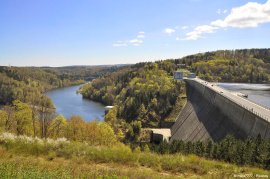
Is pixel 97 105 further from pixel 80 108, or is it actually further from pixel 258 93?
pixel 258 93

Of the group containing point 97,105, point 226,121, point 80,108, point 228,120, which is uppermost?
point 228,120

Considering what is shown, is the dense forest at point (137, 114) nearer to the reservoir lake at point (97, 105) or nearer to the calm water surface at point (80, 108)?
the calm water surface at point (80, 108)

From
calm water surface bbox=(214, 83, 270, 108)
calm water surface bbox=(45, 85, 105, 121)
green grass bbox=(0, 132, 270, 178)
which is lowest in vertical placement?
calm water surface bbox=(45, 85, 105, 121)

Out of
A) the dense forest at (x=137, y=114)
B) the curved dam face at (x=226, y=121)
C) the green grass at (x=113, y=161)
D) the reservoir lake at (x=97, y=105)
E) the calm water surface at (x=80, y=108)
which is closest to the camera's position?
the green grass at (x=113, y=161)

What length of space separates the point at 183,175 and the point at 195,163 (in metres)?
1.48

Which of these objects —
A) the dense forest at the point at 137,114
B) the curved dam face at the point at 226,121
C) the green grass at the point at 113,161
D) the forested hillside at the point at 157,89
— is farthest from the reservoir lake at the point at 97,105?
the green grass at the point at 113,161

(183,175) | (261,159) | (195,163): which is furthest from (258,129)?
(183,175)

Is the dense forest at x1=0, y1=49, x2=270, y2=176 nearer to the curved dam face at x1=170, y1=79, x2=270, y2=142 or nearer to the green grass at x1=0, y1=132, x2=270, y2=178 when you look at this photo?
the green grass at x1=0, y1=132, x2=270, y2=178

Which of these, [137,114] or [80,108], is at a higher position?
[137,114]

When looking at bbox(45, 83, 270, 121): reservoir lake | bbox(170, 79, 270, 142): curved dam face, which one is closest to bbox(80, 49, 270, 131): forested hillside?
bbox(45, 83, 270, 121): reservoir lake

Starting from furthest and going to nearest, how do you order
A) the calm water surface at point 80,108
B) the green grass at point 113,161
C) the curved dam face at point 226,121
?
the calm water surface at point 80,108
the curved dam face at point 226,121
the green grass at point 113,161

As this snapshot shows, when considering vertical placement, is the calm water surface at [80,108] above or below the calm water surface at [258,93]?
below

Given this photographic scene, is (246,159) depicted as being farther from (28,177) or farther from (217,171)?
(28,177)

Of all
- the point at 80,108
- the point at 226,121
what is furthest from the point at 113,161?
the point at 80,108
